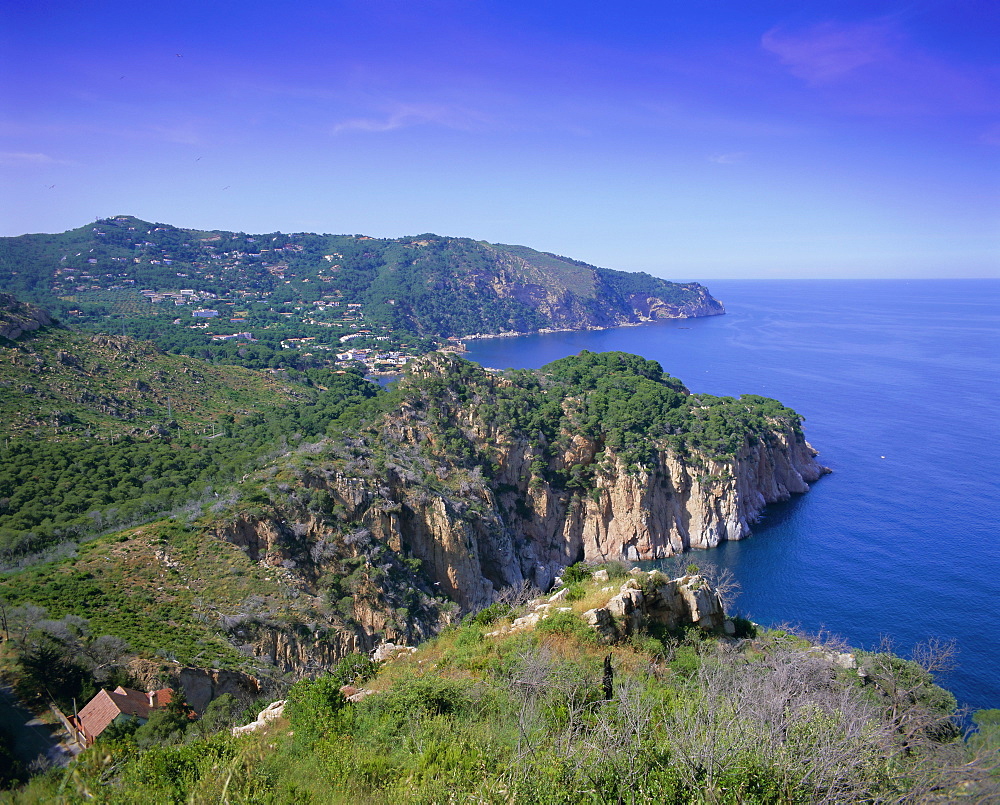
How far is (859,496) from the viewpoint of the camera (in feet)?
157

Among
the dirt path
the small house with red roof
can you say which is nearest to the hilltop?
the small house with red roof

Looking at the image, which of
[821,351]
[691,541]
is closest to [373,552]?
[691,541]

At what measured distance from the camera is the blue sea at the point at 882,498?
3180 centimetres

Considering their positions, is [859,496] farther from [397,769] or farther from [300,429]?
[397,769]

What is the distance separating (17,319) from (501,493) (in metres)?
38.7

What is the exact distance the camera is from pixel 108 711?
14.6 meters

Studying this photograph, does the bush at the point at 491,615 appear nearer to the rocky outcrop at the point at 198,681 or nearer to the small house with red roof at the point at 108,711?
the rocky outcrop at the point at 198,681

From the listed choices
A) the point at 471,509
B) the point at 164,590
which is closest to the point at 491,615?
the point at 164,590

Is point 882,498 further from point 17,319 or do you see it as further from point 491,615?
point 17,319

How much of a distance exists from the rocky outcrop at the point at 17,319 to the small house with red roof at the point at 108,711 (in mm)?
38236

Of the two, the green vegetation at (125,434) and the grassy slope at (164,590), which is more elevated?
the green vegetation at (125,434)

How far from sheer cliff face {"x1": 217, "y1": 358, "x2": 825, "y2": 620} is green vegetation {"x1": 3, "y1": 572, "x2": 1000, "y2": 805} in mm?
14811

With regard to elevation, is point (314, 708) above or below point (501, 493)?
above

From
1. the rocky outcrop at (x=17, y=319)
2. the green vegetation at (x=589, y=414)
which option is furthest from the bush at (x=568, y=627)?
the rocky outcrop at (x=17, y=319)
